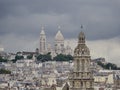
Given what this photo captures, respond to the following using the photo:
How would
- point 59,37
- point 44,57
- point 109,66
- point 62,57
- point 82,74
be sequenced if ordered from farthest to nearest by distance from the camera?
1. point 59,37
2. point 44,57
3. point 62,57
4. point 109,66
5. point 82,74

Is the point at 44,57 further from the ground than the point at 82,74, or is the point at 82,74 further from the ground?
the point at 44,57

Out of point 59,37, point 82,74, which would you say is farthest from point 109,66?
point 82,74

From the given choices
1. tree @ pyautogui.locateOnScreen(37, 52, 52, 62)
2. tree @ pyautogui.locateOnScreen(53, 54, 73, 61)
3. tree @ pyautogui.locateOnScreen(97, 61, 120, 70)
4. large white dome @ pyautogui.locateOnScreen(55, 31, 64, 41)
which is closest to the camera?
tree @ pyautogui.locateOnScreen(97, 61, 120, 70)

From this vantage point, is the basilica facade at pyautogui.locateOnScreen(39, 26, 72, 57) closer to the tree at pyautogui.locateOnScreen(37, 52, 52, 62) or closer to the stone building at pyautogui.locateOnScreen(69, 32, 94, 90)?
the tree at pyautogui.locateOnScreen(37, 52, 52, 62)

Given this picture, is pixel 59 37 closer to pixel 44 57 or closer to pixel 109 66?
pixel 44 57

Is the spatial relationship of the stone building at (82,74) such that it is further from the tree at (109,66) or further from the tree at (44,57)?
the tree at (44,57)

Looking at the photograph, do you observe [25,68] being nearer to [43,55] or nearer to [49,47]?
[43,55]

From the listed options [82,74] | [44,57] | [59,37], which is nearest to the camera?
[82,74]

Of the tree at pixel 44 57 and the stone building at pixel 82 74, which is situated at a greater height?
the tree at pixel 44 57

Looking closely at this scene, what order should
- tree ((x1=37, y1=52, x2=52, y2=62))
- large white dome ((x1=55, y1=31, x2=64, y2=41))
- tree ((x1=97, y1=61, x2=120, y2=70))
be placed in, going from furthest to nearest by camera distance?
large white dome ((x1=55, y1=31, x2=64, y2=41)) → tree ((x1=37, y1=52, x2=52, y2=62)) → tree ((x1=97, y1=61, x2=120, y2=70))

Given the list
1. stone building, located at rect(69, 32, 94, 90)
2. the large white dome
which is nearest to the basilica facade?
the large white dome

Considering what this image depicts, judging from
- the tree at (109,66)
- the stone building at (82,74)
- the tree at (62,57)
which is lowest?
the stone building at (82,74)

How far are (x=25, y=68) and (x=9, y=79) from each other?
3070 cm

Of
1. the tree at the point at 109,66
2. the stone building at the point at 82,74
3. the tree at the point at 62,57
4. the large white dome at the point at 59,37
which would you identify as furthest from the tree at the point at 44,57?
the stone building at the point at 82,74
